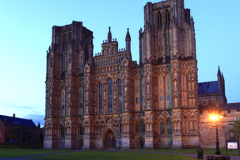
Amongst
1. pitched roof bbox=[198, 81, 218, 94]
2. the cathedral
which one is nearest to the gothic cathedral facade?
the cathedral

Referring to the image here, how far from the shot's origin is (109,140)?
6831 cm

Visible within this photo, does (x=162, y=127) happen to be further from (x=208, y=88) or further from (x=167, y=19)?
(x=208, y=88)

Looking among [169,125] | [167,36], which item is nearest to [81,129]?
[169,125]

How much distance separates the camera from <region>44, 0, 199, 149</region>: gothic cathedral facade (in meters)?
60.0

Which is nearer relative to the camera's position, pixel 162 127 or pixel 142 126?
pixel 162 127

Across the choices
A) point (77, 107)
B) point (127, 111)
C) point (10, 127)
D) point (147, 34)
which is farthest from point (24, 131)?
point (147, 34)

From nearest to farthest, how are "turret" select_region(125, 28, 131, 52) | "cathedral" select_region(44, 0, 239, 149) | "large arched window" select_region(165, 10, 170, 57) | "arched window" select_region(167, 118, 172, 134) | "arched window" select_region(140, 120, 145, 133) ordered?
1. "cathedral" select_region(44, 0, 239, 149)
2. "arched window" select_region(167, 118, 172, 134)
3. "arched window" select_region(140, 120, 145, 133)
4. "large arched window" select_region(165, 10, 170, 57)
5. "turret" select_region(125, 28, 131, 52)

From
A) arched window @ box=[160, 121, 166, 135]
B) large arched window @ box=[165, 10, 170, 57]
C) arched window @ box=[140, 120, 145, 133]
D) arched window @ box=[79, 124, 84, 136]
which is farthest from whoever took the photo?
arched window @ box=[79, 124, 84, 136]

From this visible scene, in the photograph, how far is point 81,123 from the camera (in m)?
70.9

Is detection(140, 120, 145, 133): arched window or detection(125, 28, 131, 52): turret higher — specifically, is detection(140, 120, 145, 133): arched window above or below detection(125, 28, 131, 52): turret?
below

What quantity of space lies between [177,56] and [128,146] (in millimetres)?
20961

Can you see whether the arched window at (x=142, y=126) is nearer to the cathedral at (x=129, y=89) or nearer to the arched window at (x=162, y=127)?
the cathedral at (x=129, y=89)

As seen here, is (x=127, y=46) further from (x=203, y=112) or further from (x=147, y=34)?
(x=203, y=112)

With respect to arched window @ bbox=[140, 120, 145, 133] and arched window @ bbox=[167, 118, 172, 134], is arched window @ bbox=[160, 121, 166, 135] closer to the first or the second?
arched window @ bbox=[167, 118, 172, 134]
